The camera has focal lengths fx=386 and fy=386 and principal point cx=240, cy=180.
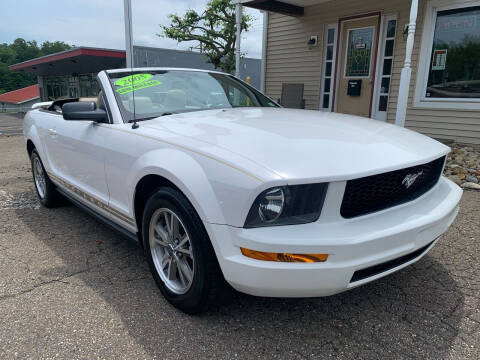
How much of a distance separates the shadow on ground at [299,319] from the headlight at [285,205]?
0.71 meters

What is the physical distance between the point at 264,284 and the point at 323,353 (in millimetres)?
540

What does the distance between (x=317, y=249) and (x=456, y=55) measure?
6869 mm

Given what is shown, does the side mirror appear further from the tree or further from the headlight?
the tree

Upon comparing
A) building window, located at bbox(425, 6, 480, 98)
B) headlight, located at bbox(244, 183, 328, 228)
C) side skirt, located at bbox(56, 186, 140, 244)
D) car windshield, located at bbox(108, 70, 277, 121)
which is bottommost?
side skirt, located at bbox(56, 186, 140, 244)

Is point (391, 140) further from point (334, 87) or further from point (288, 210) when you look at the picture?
point (334, 87)

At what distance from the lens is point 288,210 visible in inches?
72.5

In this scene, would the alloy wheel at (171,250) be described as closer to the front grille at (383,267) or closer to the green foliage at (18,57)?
the front grille at (383,267)

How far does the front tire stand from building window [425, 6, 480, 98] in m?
6.71

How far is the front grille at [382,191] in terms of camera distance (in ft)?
6.38

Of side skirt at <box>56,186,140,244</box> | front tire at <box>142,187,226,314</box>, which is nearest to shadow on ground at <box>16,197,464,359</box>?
front tire at <box>142,187,226,314</box>

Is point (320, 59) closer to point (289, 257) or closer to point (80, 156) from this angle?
point (80, 156)

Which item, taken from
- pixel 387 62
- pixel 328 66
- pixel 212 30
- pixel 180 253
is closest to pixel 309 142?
pixel 180 253

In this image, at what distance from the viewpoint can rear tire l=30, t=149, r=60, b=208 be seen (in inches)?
171

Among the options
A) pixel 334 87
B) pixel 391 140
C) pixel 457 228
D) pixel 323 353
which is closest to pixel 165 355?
pixel 323 353
